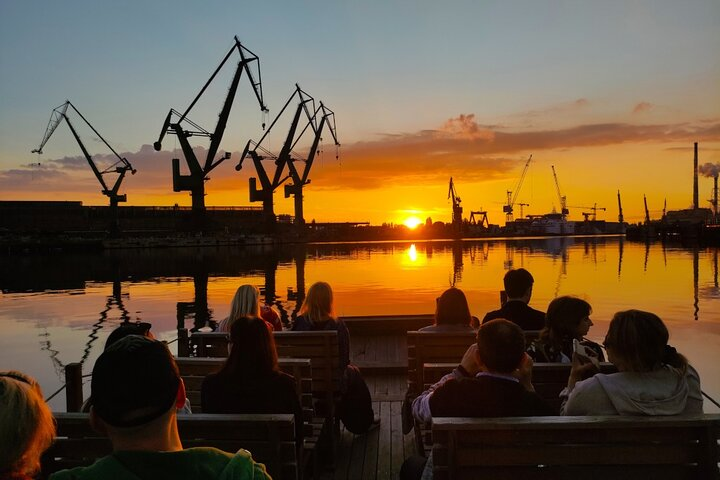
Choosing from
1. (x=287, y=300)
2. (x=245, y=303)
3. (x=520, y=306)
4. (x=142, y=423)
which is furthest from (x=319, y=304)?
(x=287, y=300)

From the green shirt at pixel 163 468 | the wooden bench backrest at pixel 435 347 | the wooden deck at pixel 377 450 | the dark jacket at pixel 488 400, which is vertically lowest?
the wooden deck at pixel 377 450

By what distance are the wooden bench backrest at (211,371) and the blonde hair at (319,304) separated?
1.00 meters

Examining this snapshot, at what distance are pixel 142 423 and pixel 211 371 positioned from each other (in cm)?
296

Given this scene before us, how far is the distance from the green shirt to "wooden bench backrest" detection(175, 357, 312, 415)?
2.33m

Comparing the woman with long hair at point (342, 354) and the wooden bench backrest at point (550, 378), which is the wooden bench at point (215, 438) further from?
the woman with long hair at point (342, 354)

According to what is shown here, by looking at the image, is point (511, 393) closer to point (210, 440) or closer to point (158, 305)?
point (210, 440)

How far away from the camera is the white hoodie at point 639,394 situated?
277 centimetres

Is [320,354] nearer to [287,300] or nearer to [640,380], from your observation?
[640,380]

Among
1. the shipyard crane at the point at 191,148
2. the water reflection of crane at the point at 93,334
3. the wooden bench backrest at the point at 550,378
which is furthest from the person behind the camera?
the shipyard crane at the point at 191,148

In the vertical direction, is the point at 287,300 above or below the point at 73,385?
below

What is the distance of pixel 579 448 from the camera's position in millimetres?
2645

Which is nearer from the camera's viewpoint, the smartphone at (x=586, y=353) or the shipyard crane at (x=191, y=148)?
the smartphone at (x=586, y=353)

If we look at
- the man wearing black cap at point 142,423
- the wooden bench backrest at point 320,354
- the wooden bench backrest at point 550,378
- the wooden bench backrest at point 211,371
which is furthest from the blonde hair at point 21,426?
the wooden bench backrest at point 320,354

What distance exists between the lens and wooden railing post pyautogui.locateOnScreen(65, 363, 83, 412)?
513 centimetres
